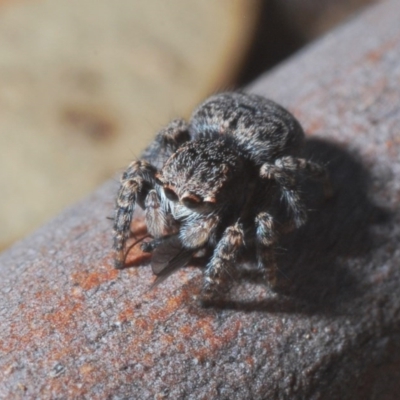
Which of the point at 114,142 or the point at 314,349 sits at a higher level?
the point at 114,142

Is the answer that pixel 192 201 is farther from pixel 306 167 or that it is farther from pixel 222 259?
pixel 306 167

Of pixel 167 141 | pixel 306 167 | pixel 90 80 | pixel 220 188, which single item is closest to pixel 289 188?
pixel 306 167

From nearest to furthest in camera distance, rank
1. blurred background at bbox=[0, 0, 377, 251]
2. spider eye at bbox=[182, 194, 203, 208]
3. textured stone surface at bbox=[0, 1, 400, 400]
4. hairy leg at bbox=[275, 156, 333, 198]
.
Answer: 1. textured stone surface at bbox=[0, 1, 400, 400]
2. spider eye at bbox=[182, 194, 203, 208]
3. hairy leg at bbox=[275, 156, 333, 198]
4. blurred background at bbox=[0, 0, 377, 251]

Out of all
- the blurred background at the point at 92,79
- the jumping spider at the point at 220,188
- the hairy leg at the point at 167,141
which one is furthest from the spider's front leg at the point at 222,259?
the blurred background at the point at 92,79

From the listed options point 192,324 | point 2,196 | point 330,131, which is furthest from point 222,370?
point 2,196

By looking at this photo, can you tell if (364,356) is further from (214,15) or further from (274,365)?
(214,15)

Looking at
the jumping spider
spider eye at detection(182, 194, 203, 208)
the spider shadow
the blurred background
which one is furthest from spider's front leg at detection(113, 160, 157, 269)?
the blurred background

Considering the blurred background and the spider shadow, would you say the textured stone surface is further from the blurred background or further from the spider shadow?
the blurred background
